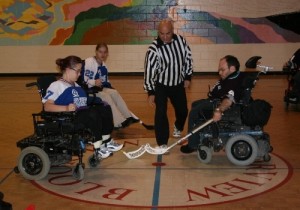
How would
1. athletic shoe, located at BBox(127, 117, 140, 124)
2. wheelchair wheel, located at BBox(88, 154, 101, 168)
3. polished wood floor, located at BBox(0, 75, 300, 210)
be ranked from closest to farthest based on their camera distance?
polished wood floor, located at BBox(0, 75, 300, 210) < wheelchair wheel, located at BBox(88, 154, 101, 168) < athletic shoe, located at BBox(127, 117, 140, 124)

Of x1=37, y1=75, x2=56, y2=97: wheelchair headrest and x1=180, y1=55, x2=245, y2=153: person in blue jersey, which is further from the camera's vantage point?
x1=37, y1=75, x2=56, y2=97: wheelchair headrest

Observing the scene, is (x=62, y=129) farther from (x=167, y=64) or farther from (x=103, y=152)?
(x=167, y=64)

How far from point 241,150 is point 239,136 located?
0.14 m

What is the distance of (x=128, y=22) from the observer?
1196 centimetres

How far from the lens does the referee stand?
5.09 metres

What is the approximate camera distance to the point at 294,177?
432 centimetres

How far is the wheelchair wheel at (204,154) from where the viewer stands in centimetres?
470

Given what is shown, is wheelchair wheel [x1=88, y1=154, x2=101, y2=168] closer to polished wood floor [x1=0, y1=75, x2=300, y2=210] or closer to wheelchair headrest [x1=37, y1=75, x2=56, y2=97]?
polished wood floor [x1=0, y1=75, x2=300, y2=210]

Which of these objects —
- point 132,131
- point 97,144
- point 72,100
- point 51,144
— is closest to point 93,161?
point 97,144

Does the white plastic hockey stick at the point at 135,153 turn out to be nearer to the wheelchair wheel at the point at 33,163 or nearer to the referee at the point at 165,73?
the referee at the point at 165,73

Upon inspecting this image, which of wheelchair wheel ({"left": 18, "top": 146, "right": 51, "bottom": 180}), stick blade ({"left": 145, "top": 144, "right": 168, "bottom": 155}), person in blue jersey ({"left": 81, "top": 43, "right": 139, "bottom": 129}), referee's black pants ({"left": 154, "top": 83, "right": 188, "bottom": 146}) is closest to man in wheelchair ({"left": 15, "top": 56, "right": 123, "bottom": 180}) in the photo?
wheelchair wheel ({"left": 18, "top": 146, "right": 51, "bottom": 180})

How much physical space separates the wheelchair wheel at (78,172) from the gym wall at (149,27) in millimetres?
8049

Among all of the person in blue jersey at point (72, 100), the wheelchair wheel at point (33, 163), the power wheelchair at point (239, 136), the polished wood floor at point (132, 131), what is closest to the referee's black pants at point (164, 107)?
the power wheelchair at point (239, 136)

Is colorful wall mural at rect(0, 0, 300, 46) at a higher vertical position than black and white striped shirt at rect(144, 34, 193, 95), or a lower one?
higher
